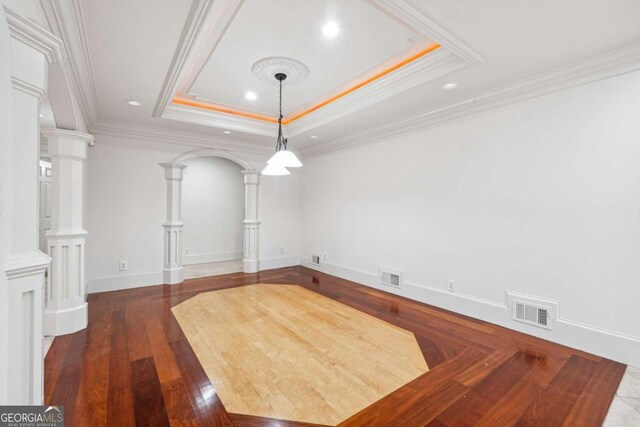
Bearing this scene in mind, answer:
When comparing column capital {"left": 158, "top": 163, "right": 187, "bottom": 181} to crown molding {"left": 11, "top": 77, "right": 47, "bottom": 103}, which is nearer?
crown molding {"left": 11, "top": 77, "right": 47, "bottom": 103}

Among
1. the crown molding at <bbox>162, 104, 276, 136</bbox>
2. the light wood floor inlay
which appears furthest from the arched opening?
the light wood floor inlay

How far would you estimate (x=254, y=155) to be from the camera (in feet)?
19.2

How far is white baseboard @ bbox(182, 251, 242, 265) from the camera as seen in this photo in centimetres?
673

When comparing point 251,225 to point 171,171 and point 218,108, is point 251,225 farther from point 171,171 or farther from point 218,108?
point 218,108

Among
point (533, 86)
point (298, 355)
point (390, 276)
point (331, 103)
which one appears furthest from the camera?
point (390, 276)

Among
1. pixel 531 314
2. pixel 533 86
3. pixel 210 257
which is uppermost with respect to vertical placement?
pixel 533 86

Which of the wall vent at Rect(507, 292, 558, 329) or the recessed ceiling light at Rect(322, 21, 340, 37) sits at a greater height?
the recessed ceiling light at Rect(322, 21, 340, 37)

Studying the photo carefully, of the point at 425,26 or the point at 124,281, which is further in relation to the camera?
the point at 124,281

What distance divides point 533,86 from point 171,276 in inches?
221

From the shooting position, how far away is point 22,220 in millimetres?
A: 1334

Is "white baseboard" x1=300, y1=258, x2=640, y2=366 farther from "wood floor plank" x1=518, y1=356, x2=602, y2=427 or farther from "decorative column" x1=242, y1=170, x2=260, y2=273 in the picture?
"decorative column" x1=242, y1=170, x2=260, y2=273

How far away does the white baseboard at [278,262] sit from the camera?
6016mm

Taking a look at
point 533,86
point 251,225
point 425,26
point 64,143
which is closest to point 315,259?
point 251,225
